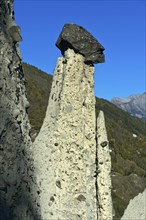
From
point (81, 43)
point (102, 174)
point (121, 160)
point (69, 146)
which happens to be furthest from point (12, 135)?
point (121, 160)

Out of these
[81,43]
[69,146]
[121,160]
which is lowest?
[69,146]

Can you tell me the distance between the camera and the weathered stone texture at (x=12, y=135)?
4.00 m

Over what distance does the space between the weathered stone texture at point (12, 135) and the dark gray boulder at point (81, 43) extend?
11.6ft

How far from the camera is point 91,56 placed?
26.7ft

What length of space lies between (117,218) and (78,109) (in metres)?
12.8

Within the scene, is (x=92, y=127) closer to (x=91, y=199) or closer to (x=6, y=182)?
(x=91, y=199)

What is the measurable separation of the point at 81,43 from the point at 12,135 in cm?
430

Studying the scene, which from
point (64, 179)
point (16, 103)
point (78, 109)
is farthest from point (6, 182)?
point (78, 109)

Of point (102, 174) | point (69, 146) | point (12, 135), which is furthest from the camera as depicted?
point (102, 174)

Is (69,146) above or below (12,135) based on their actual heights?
above

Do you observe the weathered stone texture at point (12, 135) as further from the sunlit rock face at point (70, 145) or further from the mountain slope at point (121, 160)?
the mountain slope at point (121, 160)

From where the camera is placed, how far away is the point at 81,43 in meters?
8.04

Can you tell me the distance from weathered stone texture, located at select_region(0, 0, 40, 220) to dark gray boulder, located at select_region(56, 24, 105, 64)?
3.55m

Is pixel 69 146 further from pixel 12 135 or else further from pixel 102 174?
pixel 12 135
